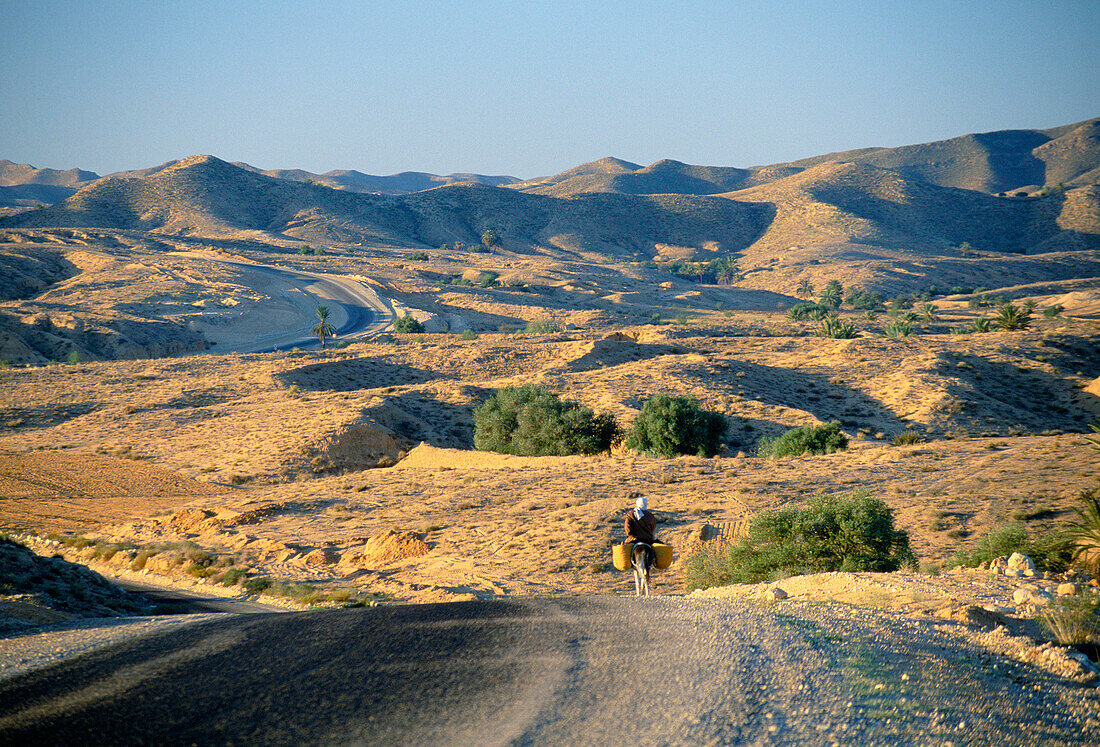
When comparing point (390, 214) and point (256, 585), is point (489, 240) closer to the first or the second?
point (390, 214)

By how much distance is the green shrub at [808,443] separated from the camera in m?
23.6

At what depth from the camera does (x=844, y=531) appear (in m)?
11.5

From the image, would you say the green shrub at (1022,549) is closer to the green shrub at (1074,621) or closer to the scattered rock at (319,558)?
the green shrub at (1074,621)

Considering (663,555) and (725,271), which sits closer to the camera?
(663,555)

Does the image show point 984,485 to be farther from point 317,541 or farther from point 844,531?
point 317,541

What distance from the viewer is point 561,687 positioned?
5.85 m

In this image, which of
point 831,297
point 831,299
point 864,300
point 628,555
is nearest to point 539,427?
point 628,555

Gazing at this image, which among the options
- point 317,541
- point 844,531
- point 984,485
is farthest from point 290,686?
point 984,485

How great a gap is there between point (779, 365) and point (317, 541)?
28087 millimetres

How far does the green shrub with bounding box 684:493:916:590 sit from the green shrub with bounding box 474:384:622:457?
1379 centimetres

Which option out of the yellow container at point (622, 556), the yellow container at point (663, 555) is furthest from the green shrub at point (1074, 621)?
the yellow container at point (622, 556)

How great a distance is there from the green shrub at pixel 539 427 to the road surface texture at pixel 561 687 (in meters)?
17.9

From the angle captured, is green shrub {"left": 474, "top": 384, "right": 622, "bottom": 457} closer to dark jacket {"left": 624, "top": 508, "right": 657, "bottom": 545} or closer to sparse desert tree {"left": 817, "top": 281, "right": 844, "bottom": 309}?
dark jacket {"left": 624, "top": 508, "right": 657, "bottom": 545}

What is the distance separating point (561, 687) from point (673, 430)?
1953 centimetres
